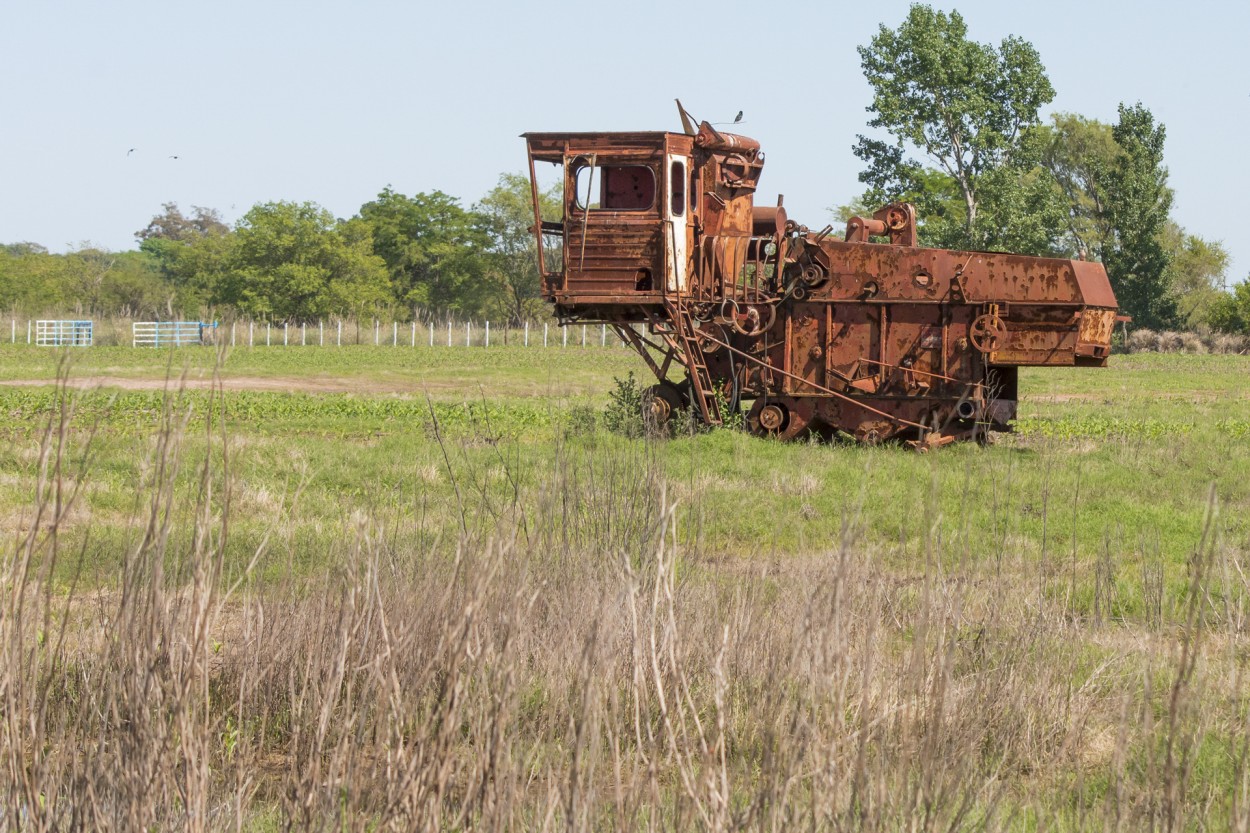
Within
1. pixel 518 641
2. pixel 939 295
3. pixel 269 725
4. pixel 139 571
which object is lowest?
pixel 269 725

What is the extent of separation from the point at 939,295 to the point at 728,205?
2.73 metres

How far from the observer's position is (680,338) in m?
16.1

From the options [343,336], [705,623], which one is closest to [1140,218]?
Answer: [343,336]

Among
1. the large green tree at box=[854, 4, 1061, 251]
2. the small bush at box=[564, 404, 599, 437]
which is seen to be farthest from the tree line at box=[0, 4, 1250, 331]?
the small bush at box=[564, 404, 599, 437]

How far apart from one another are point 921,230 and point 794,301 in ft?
115

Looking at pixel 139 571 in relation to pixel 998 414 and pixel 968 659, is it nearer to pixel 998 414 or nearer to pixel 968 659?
pixel 968 659

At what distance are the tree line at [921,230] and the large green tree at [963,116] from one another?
50 millimetres

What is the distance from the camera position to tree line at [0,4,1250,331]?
48969 mm

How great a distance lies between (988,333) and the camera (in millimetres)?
15070

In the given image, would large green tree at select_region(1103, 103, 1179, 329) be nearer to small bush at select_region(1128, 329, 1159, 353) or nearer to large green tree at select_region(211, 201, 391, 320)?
small bush at select_region(1128, 329, 1159, 353)

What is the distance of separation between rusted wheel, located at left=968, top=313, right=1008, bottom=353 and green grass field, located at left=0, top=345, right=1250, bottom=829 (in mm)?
1167

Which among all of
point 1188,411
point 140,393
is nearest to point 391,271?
point 140,393

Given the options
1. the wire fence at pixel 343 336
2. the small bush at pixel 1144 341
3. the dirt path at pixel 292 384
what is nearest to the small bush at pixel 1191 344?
the small bush at pixel 1144 341

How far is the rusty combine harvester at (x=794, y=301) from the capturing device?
1515 centimetres
